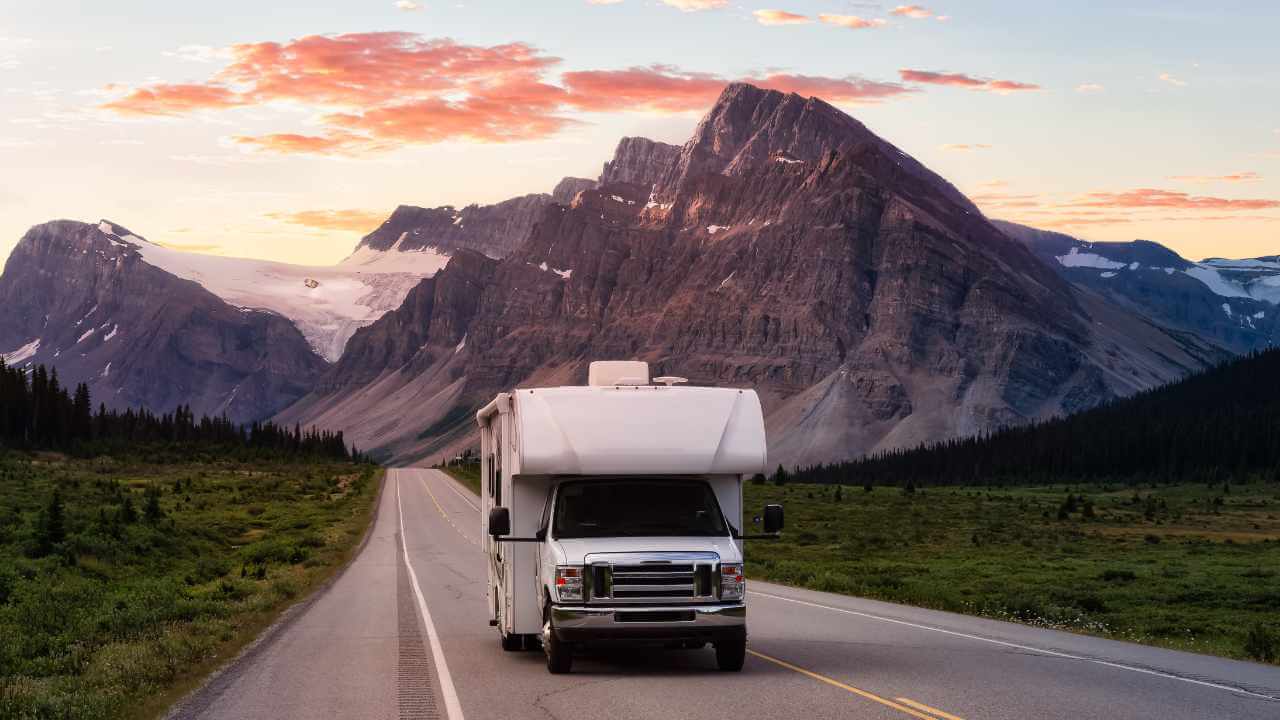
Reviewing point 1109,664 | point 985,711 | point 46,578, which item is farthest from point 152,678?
point 46,578

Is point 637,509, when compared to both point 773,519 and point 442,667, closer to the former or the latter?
point 773,519

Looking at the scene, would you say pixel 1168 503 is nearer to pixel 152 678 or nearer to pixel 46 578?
pixel 46 578

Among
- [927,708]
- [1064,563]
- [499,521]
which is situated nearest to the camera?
[927,708]

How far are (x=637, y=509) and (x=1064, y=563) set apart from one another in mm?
36571

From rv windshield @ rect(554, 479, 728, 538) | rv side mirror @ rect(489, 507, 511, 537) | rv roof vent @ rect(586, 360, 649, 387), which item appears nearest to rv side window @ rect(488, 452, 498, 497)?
rv roof vent @ rect(586, 360, 649, 387)

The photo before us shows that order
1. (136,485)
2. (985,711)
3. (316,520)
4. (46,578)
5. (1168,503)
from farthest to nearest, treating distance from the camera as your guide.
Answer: (1168,503) → (136,485) → (316,520) → (46,578) → (985,711)

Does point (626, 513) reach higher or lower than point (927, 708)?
higher

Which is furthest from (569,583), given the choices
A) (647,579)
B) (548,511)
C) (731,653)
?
(731,653)

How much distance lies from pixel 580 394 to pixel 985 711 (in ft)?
24.5

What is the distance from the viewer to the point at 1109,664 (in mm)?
21578

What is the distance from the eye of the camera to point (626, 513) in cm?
2106

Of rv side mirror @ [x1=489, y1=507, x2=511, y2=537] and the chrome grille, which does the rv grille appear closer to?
the chrome grille

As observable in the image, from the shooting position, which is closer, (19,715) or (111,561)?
(19,715)

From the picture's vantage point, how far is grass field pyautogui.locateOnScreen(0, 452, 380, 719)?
19.2 meters
